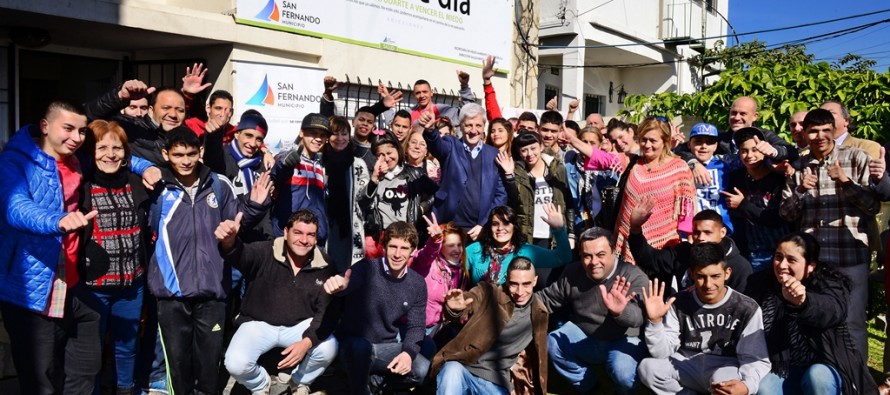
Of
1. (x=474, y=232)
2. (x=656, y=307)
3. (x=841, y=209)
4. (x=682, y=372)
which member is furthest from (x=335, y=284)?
(x=841, y=209)

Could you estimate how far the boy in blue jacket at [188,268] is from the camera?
4.51m

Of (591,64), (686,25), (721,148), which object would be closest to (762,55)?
(686,25)

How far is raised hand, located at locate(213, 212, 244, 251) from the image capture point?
173 inches

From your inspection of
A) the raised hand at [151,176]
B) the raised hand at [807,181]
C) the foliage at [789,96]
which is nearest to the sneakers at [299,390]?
the raised hand at [151,176]

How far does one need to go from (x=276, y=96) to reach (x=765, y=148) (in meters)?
4.79

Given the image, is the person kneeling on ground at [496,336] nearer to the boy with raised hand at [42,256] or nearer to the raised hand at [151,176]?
the raised hand at [151,176]

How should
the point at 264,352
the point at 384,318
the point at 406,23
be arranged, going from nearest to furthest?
the point at 264,352 < the point at 384,318 < the point at 406,23

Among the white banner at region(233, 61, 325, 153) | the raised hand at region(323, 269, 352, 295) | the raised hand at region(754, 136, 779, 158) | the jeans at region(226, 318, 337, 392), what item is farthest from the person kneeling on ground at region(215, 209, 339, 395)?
the raised hand at region(754, 136, 779, 158)

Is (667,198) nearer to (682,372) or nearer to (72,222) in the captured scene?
(682,372)

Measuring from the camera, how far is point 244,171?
18.1ft

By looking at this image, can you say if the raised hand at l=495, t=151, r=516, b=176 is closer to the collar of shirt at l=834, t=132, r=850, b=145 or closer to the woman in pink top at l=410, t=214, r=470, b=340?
the woman in pink top at l=410, t=214, r=470, b=340

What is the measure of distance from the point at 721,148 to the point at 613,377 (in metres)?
2.49

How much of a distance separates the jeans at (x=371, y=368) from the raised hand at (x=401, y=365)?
110 mm

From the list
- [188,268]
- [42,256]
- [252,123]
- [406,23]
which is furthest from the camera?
[406,23]
